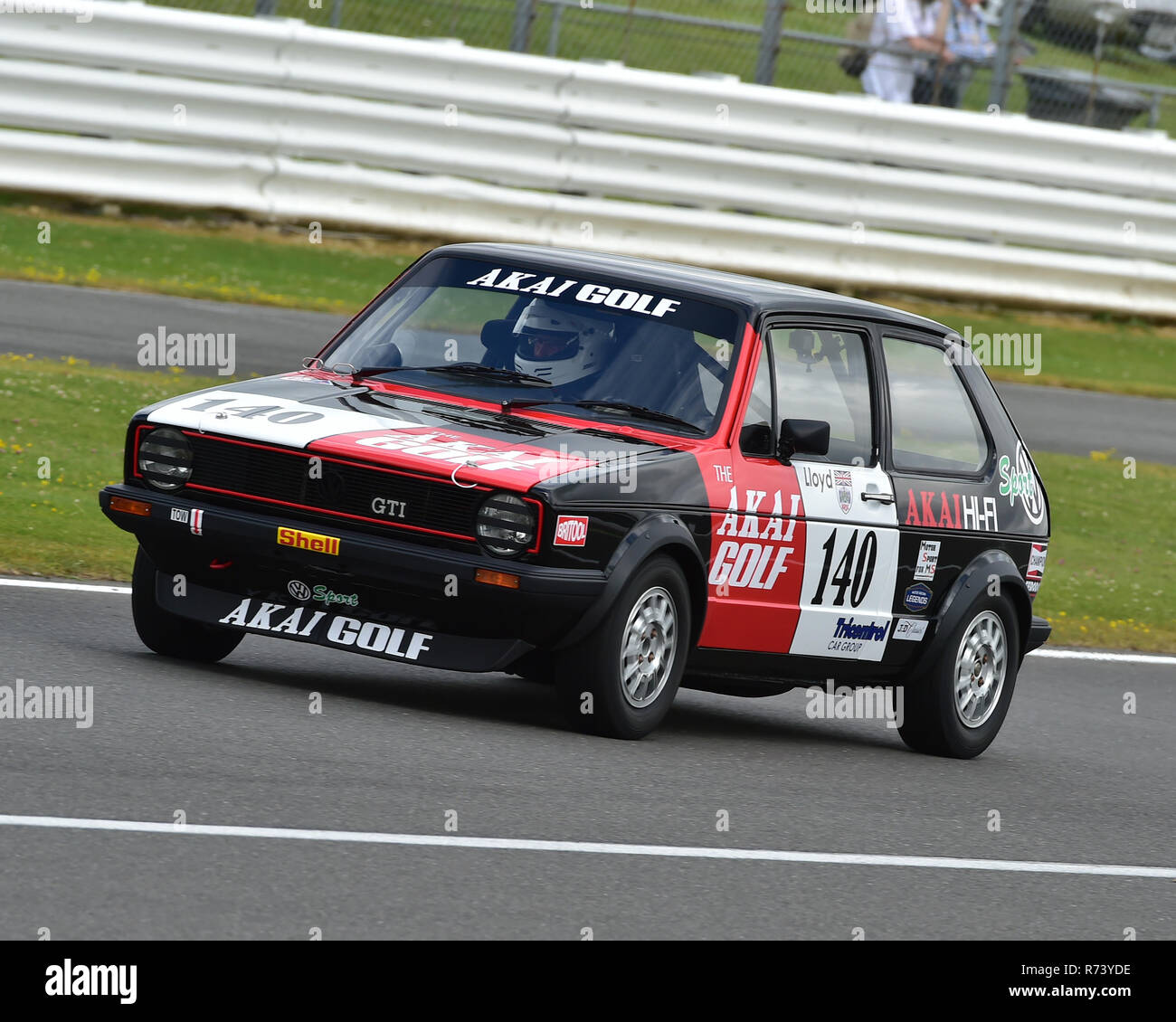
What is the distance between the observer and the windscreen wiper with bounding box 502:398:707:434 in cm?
812

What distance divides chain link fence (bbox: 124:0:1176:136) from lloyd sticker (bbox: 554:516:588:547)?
12314 millimetres

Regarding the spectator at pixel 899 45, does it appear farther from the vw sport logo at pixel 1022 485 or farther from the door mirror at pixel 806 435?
the door mirror at pixel 806 435

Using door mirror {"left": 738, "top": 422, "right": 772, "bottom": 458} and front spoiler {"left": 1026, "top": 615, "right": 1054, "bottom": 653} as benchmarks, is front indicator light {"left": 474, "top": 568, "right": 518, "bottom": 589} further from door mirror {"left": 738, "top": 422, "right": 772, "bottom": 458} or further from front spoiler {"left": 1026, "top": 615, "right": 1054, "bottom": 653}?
front spoiler {"left": 1026, "top": 615, "right": 1054, "bottom": 653}

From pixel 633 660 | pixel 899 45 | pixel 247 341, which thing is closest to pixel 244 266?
pixel 247 341

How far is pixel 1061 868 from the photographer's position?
22.9 ft

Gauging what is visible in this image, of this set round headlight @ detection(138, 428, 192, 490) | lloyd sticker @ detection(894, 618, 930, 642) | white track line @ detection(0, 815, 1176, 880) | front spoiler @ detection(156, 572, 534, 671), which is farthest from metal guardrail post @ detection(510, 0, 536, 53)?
white track line @ detection(0, 815, 1176, 880)

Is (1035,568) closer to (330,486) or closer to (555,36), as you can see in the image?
(330,486)

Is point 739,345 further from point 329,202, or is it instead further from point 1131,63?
point 1131,63

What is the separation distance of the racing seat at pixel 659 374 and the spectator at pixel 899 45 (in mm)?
12464

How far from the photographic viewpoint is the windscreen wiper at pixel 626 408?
8.12m

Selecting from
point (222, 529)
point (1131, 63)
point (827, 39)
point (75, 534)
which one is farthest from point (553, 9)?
point (222, 529)

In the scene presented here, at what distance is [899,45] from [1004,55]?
0.94 metres

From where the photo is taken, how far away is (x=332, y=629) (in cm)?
755
